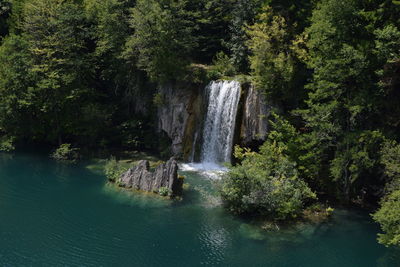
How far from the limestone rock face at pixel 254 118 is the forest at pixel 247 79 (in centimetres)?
100

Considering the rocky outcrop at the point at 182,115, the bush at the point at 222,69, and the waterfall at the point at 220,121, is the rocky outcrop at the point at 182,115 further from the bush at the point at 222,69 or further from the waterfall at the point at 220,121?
the bush at the point at 222,69

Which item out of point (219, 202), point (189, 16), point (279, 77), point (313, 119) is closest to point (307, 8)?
point (279, 77)

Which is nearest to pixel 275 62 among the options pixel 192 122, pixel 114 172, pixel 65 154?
pixel 192 122

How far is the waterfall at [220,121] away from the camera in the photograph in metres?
33.0

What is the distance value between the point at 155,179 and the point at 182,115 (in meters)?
9.13

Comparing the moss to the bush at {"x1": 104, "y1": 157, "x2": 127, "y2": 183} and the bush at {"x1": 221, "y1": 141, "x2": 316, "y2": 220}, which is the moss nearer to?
the bush at {"x1": 104, "y1": 157, "x2": 127, "y2": 183}

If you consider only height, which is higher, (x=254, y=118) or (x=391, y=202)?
(x=254, y=118)

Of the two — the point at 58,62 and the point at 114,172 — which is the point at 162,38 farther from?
the point at 114,172

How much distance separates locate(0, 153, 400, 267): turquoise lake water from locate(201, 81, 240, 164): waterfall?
17.0ft

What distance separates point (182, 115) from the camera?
36406 mm

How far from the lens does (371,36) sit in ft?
82.1

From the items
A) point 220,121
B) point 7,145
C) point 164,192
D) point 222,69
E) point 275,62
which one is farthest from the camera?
point 7,145

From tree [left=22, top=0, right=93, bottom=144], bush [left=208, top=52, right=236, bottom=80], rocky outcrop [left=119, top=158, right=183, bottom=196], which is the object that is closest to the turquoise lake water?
rocky outcrop [left=119, top=158, right=183, bottom=196]

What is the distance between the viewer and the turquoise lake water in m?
20.6
